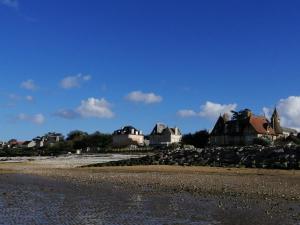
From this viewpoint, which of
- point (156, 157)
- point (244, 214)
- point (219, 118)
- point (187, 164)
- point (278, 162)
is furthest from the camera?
point (219, 118)

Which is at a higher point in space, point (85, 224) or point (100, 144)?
point (100, 144)

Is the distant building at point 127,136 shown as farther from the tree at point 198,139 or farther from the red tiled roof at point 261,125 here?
the red tiled roof at point 261,125

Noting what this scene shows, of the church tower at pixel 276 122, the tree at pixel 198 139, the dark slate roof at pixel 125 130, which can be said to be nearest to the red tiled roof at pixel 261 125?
the church tower at pixel 276 122

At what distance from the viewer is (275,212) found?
60.5 ft

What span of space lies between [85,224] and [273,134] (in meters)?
104

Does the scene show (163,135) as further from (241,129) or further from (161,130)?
(241,129)

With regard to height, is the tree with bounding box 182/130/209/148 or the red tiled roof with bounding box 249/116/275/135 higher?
the red tiled roof with bounding box 249/116/275/135

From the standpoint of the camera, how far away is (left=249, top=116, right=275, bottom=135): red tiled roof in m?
109

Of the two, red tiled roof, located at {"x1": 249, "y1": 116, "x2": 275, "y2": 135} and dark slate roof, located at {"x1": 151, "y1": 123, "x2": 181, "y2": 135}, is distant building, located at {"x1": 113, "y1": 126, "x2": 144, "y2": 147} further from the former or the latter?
red tiled roof, located at {"x1": 249, "y1": 116, "x2": 275, "y2": 135}

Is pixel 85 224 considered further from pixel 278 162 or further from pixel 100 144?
pixel 100 144

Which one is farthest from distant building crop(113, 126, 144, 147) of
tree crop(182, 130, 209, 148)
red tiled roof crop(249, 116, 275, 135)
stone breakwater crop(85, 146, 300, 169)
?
stone breakwater crop(85, 146, 300, 169)

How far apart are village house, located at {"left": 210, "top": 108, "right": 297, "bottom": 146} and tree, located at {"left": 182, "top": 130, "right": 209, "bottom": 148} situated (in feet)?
4.30

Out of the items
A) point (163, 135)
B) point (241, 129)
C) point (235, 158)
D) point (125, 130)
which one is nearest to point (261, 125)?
point (241, 129)

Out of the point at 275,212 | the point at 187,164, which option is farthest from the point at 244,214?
the point at 187,164
